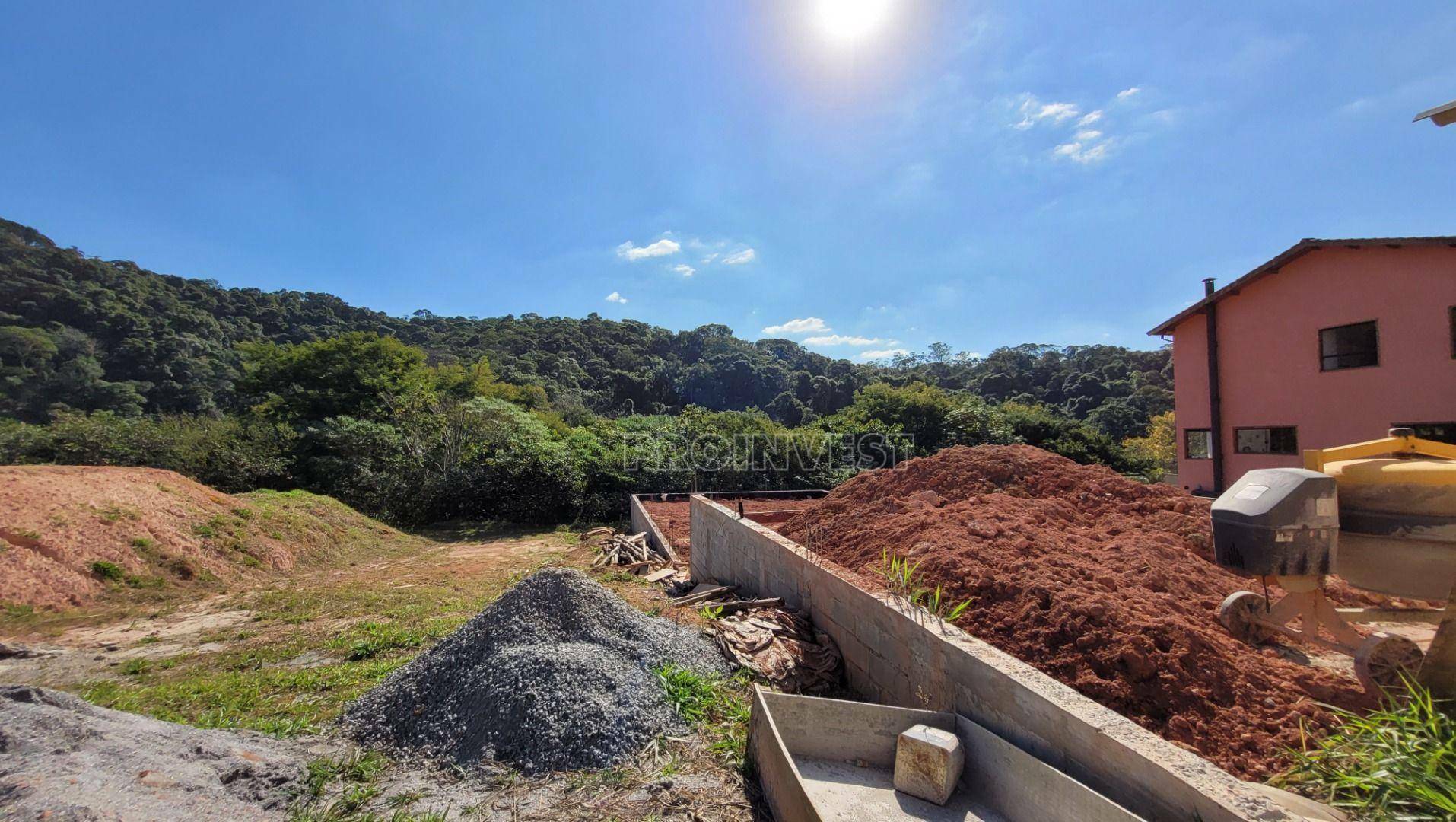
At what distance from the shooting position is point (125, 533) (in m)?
8.33

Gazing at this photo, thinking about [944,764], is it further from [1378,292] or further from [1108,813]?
[1378,292]

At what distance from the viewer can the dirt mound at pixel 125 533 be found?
23.6ft

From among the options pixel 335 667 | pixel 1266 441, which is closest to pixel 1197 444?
pixel 1266 441

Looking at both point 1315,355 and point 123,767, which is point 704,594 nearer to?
point 123,767

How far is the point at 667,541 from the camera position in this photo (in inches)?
377

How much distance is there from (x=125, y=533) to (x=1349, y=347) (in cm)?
2104

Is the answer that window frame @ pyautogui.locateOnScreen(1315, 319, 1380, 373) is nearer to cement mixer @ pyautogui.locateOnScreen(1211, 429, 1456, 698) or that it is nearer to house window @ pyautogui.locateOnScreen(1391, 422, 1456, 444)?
house window @ pyautogui.locateOnScreen(1391, 422, 1456, 444)

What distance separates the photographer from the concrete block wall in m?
1.84

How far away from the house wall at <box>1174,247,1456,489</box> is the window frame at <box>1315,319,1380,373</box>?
0.06m

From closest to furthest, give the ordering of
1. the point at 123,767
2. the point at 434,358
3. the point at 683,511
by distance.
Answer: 1. the point at 123,767
2. the point at 683,511
3. the point at 434,358

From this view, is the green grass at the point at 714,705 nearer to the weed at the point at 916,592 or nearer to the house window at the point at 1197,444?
the weed at the point at 916,592

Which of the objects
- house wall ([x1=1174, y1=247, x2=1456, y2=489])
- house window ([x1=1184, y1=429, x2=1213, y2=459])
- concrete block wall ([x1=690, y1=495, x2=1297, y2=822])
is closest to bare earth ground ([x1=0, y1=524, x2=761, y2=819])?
concrete block wall ([x1=690, y1=495, x2=1297, y2=822])

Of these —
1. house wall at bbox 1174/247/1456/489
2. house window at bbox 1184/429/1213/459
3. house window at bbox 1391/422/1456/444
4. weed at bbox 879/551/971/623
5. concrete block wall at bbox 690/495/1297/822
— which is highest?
house wall at bbox 1174/247/1456/489

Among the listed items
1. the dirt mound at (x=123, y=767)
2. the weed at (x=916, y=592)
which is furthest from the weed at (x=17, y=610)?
the weed at (x=916, y=592)
